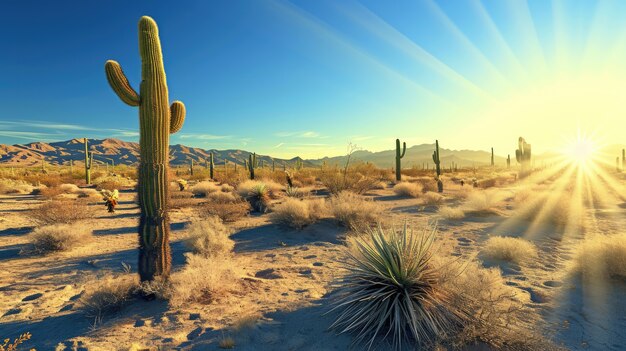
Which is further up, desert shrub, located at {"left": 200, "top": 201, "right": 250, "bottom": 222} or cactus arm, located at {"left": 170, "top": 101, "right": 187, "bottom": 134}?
cactus arm, located at {"left": 170, "top": 101, "right": 187, "bottom": 134}

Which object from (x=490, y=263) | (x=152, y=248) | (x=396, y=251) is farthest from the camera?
(x=490, y=263)

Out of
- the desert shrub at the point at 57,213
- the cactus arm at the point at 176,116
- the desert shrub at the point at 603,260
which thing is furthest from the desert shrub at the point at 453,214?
the desert shrub at the point at 57,213

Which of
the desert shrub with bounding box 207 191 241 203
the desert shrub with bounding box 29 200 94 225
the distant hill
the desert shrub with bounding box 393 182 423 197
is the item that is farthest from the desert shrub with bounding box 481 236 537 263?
the distant hill

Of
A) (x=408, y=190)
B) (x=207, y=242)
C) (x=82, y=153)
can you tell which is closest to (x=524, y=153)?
(x=408, y=190)

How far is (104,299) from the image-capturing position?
4422 mm

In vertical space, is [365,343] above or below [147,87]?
below

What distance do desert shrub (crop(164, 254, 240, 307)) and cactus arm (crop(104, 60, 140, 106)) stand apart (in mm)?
2769

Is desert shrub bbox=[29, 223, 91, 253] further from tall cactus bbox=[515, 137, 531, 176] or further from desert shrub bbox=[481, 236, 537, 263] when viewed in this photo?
tall cactus bbox=[515, 137, 531, 176]

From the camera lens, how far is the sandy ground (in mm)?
3715

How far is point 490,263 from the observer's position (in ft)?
21.1

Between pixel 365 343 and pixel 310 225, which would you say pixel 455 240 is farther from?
pixel 365 343

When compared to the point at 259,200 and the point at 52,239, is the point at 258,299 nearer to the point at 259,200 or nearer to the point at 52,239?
the point at 52,239

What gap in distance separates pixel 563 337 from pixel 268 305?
3661mm

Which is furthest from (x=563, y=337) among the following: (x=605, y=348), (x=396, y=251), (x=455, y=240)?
(x=455, y=240)
